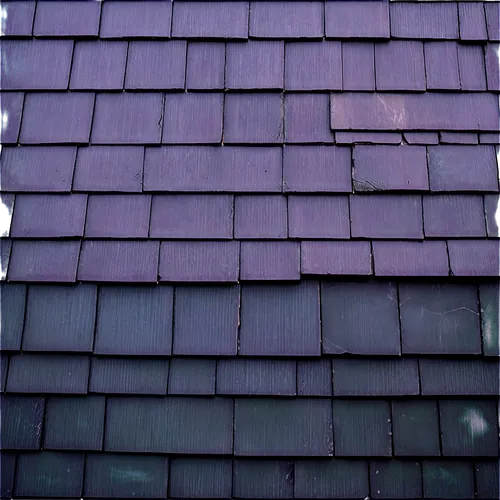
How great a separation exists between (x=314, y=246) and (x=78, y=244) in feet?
3.26

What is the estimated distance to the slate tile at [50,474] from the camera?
7.63 feet

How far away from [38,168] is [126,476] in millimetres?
1346

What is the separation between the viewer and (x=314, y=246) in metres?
2.44

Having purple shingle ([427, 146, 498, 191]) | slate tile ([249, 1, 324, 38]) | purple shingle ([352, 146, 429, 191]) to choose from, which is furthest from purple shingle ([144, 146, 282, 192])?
purple shingle ([427, 146, 498, 191])

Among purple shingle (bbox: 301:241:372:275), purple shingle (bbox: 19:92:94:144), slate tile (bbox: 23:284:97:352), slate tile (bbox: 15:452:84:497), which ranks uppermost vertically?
purple shingle (bbox: 19:92:94:144)

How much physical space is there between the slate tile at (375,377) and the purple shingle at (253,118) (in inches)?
39.6

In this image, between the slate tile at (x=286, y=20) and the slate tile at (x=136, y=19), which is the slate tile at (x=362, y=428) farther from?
the slate tile at (x=136, y=19)

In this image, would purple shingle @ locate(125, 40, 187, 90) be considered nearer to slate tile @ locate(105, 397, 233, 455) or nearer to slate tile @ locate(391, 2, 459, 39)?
slate tile @ locate(391, 2, 459, 39)

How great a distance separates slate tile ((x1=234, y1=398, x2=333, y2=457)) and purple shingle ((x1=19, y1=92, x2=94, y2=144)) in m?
1.37

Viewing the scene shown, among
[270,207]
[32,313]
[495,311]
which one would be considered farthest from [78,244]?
[495,311]

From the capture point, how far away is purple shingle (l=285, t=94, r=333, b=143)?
255 cm

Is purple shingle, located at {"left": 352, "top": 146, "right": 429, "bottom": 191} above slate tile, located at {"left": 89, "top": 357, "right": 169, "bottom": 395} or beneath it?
above

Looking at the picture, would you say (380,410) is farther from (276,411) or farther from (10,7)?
(10,7)

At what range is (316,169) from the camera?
8.24 feet
